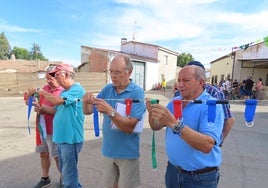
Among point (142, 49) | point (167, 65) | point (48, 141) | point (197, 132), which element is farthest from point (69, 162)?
point (167, 65)

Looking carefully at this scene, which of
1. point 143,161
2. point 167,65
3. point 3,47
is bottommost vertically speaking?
point 143,161

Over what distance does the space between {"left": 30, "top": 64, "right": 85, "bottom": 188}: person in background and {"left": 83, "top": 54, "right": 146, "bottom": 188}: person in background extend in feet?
1.44

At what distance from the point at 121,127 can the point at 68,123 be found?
96 centimetres

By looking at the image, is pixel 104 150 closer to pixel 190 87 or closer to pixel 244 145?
pixel 190 87

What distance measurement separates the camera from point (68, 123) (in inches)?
123

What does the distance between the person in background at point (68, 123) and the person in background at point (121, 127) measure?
0.44m

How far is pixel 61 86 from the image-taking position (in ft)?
10.9

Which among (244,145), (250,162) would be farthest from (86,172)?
(244,145)

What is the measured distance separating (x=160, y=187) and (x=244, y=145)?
3426mm

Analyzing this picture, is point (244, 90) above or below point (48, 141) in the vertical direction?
below

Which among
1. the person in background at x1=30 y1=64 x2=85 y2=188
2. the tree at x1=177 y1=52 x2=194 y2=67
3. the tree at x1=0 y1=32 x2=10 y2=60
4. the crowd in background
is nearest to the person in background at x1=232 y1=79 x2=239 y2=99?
the crowd in background

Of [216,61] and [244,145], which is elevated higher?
[216,61]

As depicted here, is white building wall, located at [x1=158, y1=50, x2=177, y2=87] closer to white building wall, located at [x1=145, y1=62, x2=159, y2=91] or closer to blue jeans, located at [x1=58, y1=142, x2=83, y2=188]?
white building wall, located at [x1=145, y1=62, x2=159, y2=91]

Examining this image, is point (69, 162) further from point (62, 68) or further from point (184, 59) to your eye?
point (184, 59)
